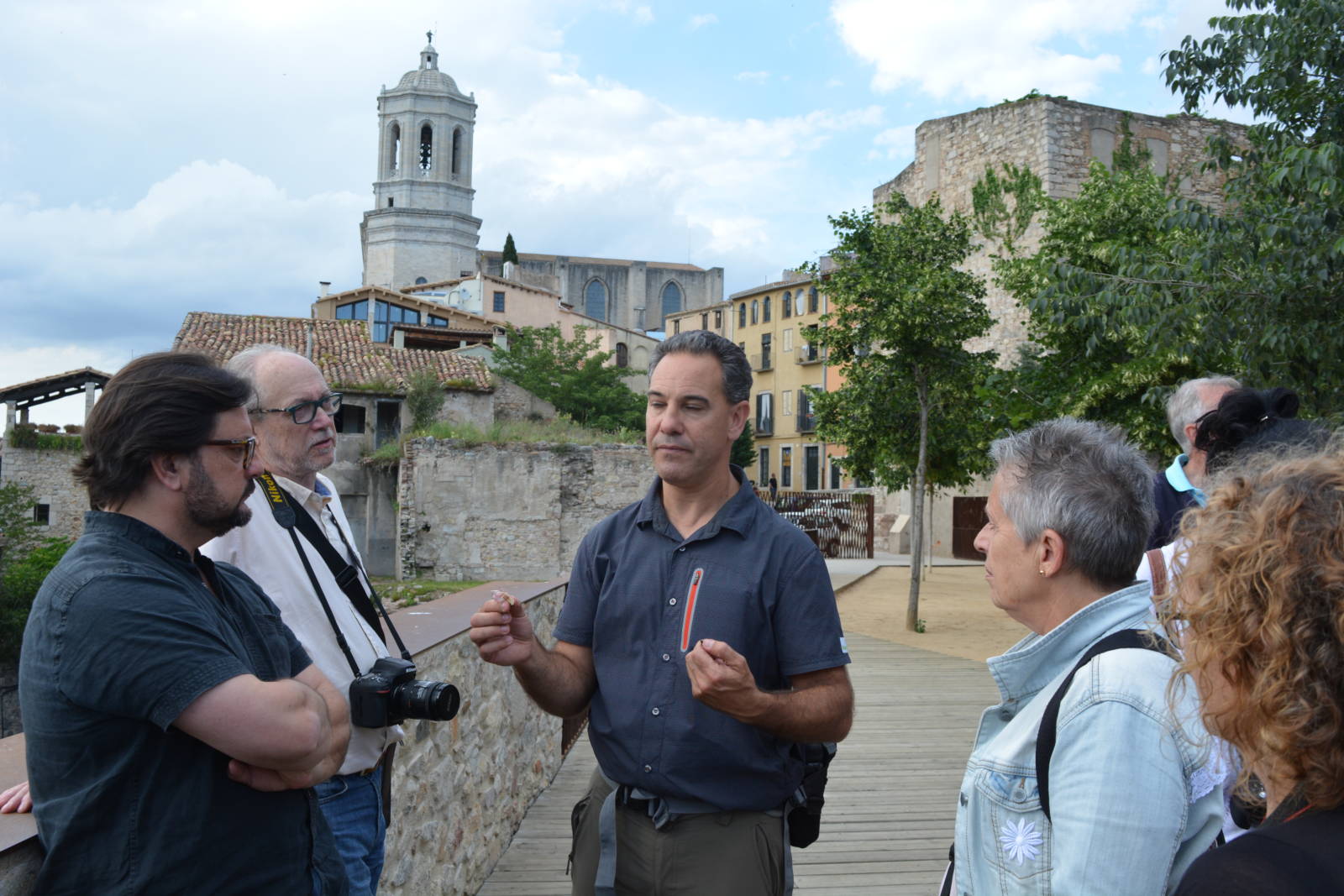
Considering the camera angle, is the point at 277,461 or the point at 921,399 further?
the point at 921,399

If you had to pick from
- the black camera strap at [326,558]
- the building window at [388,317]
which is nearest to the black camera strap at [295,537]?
the black camera strap at [326,558]

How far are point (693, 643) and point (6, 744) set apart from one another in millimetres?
1378

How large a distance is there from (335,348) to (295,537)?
95.8 ft

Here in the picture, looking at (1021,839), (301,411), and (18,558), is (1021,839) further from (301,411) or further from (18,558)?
(18,558)

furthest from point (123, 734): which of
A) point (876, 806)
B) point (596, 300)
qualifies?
point (596, 300)

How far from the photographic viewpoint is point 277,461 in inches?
103

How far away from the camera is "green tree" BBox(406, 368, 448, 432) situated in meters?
27.9

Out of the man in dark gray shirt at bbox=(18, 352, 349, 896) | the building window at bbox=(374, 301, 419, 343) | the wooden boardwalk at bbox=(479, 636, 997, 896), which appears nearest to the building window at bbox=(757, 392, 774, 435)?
the building window at bbox=(374, 301, 419, 343)

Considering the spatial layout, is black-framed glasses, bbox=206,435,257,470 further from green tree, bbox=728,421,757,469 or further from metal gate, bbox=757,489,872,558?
green tree, bbox=728,421,757,469

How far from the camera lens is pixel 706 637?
235cm

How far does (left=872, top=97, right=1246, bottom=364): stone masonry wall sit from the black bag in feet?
84.5

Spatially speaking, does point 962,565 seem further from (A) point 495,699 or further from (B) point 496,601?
(B) point 496,601

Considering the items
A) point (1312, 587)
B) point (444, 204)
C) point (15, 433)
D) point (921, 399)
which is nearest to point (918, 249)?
point (921, 399)

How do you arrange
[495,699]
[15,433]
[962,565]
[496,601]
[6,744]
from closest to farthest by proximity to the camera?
[6,744] → [496,601] → [495,699] → [962,565] → [15,433]
